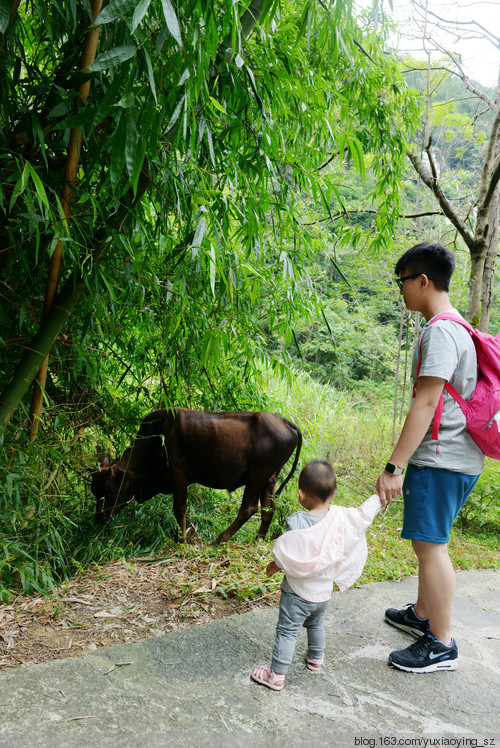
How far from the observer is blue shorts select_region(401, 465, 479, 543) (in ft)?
7.16

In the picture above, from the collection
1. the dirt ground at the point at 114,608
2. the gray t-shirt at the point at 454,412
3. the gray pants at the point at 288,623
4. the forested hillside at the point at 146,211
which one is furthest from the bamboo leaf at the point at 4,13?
the dirt ground at the point at 114,608

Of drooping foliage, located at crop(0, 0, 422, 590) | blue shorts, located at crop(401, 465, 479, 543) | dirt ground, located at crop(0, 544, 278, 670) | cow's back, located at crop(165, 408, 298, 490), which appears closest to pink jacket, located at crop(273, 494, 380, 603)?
blue shorts, located at crop(401, 465, 479, 543)

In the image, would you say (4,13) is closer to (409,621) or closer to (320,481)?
(320,481)

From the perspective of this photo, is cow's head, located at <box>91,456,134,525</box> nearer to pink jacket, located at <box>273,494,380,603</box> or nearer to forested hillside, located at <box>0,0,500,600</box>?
forested hillside, located at <box>0,0,500,600</box>

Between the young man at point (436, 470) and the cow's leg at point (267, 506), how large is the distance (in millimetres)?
1751

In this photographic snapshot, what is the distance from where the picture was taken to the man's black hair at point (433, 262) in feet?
7.39

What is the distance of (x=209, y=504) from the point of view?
14.5ft

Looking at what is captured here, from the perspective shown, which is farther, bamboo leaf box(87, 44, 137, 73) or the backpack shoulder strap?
the backpack shoulder strap

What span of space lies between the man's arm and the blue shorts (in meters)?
0.16

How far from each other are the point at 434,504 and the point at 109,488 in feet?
6.88

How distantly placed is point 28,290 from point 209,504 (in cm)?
243

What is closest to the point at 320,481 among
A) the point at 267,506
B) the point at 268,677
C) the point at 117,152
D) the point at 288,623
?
the point at 288,623

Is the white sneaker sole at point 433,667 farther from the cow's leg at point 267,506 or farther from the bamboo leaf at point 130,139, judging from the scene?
the bamboo leaf at point 130,139

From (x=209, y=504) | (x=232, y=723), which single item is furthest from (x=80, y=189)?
(x=209, y=504)
